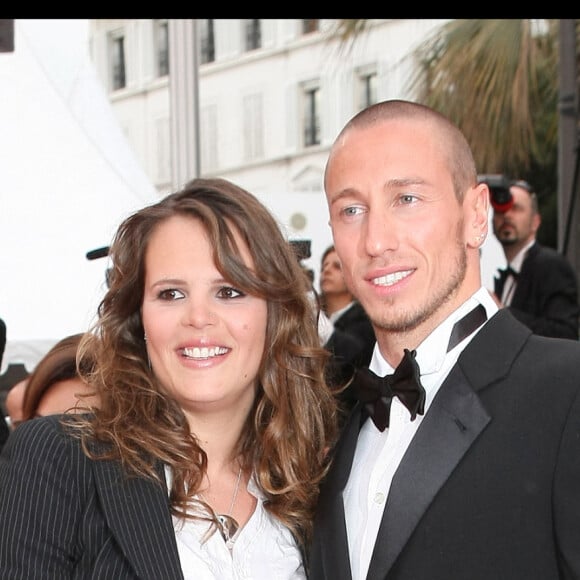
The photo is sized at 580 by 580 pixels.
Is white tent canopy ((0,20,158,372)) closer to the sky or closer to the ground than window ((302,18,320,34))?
closer to the ground

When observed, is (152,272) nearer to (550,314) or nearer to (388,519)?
(388,519)

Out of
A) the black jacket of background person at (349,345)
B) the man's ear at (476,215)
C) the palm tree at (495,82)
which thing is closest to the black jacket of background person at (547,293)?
the black jacket of background person at (349,345)

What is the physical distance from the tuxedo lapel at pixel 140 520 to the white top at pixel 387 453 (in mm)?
339

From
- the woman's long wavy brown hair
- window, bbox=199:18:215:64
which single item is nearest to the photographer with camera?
window, bbox=199:18:215:64

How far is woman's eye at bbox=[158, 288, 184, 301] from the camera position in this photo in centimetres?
227

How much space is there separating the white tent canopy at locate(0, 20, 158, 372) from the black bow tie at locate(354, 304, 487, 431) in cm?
255

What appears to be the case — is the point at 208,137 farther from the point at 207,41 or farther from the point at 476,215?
the point at 476,215

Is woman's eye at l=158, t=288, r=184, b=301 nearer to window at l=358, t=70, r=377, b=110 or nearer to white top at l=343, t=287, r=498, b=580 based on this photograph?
Result: white top at l=343, t=287, r=498, b=580

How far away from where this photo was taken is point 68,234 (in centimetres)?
456

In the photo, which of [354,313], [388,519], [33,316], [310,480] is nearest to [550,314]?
[354,313]

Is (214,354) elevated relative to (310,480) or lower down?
elevated

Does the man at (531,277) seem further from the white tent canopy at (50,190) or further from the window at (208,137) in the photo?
the white tent canopy at (50,190)

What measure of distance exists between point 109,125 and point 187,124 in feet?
1.40

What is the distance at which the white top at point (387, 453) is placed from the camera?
78.1 inches
